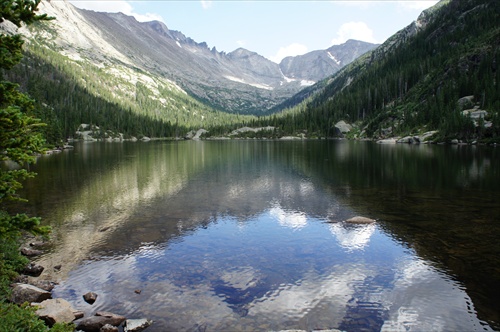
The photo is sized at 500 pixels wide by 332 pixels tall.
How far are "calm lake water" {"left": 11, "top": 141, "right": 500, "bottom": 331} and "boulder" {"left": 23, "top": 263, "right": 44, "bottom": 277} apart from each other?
794 millimetres

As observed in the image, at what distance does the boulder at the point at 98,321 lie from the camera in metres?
14.5

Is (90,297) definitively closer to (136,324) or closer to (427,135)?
(136,324)

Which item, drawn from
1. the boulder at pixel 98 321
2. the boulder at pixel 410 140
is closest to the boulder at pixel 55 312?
the boulder at pixel 98 321

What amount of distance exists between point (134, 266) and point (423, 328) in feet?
54.3

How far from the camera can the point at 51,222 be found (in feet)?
100

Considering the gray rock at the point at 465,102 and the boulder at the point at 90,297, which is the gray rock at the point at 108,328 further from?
the gray rock at the point at 465,102

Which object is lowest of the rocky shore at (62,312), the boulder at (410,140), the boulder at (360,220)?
Answer: the rocky shore at (62,312)

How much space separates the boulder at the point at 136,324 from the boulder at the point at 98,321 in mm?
581

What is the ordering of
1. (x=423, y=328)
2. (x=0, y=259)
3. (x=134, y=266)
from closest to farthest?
(x=423, y=328), (x=0, y=259), (x=134, y=266)

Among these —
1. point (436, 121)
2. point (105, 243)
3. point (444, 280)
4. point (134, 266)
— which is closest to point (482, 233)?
point (444, 280)

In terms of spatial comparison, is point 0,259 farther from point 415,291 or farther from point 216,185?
point 216,185

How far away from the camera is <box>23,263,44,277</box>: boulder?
2008 centimetres

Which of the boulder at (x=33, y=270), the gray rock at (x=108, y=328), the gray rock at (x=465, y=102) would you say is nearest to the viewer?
the gray rock at (x=108, y=328)

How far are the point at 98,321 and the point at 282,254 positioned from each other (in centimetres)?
1254
